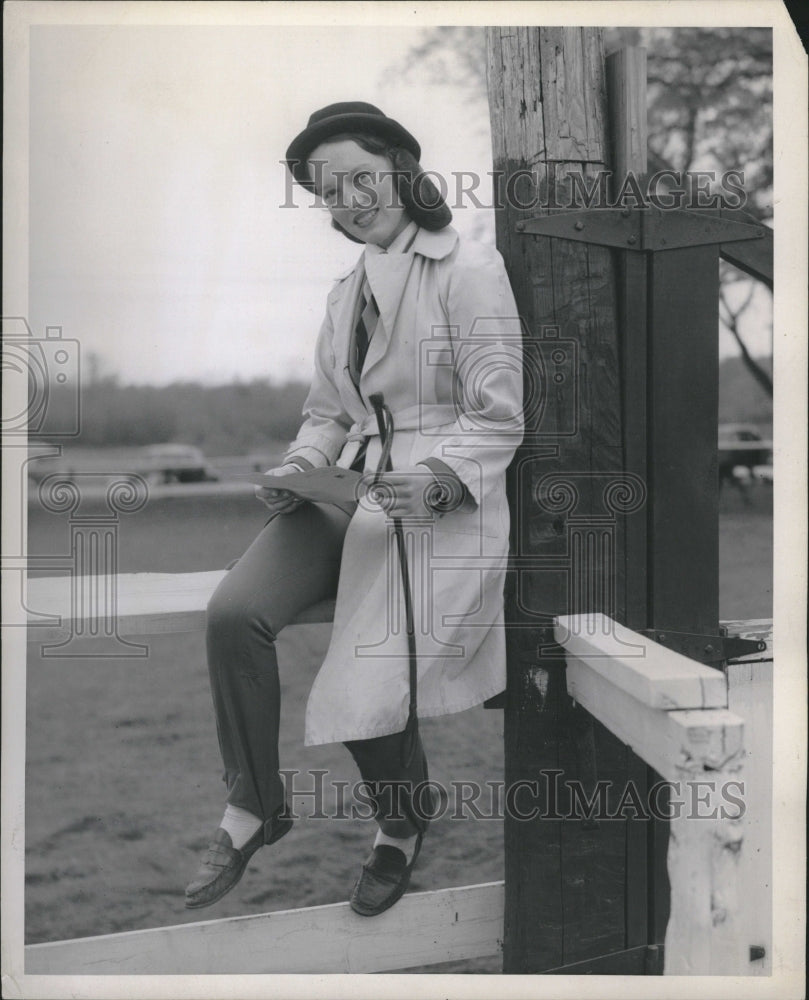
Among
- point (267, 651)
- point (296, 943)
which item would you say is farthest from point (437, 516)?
point (296, 943)

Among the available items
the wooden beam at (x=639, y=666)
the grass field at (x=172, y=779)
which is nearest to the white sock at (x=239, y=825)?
the grass field at (x=172, y=779)

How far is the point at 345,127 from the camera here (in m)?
2.50

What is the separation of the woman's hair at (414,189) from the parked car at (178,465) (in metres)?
1.18

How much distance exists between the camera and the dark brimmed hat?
2492 millimetres

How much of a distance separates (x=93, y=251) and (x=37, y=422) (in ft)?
1.50

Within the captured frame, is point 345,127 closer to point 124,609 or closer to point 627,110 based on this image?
point 627,110

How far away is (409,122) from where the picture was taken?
2611 mm

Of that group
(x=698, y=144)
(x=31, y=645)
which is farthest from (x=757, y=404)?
(x=31, y=645)

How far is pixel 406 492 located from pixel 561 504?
429mm

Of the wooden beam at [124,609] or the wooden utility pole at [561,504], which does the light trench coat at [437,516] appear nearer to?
the wooden utility pole at [561,504]

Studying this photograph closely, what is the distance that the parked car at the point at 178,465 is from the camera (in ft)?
10.9

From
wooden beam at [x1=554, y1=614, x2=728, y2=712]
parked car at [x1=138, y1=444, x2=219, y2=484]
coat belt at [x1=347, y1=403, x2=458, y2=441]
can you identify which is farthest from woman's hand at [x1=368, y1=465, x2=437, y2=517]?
parked car at [x1=138, y1=444, x2=219, y2=484]

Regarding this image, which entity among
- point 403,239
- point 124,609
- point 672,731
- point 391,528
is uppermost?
point 403,239

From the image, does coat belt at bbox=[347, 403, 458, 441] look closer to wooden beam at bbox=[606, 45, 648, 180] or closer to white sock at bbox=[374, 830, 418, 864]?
wooden beam at bbox=[606, 45, 648, 180]
